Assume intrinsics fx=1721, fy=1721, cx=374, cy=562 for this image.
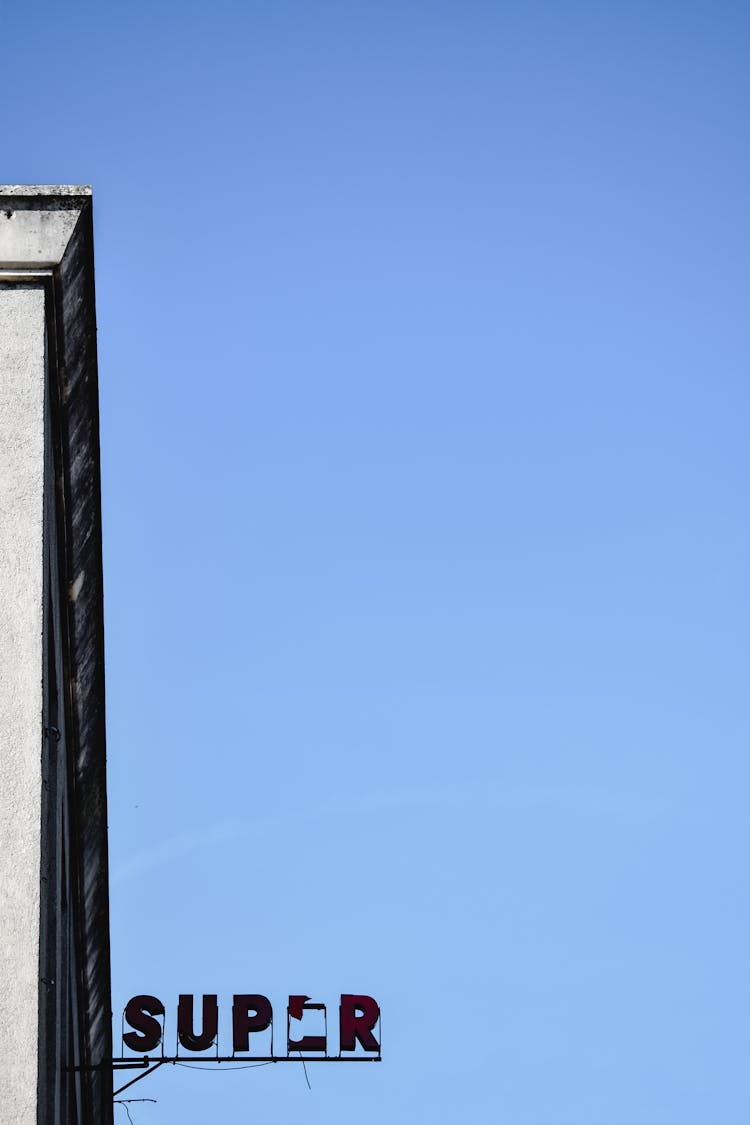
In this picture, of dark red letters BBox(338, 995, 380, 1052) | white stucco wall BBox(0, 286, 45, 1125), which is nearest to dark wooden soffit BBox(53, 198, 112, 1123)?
white stucco wall BBox(0, 286, 45, 1125)

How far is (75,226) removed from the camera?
22375 mm

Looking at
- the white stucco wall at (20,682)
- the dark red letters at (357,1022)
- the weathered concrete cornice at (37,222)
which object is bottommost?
the dark red letters at (357,1022)

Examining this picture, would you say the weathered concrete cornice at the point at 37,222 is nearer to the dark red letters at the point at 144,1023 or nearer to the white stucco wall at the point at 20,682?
the white stucco wall at the point at 20,682

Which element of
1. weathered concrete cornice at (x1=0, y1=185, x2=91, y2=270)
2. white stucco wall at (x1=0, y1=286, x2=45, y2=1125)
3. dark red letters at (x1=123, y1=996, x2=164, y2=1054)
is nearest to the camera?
white stucco wall at (x1=0, y1=286, x2=45, y2=1125)

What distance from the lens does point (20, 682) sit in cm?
2034

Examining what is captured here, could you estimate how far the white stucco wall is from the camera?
18.7 m

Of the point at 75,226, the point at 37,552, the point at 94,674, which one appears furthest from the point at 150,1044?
the point at 75,226

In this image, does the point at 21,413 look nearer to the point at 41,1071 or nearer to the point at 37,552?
the point at 37,552

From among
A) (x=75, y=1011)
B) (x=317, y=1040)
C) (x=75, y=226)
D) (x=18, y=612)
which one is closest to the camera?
(x=18, y=612)

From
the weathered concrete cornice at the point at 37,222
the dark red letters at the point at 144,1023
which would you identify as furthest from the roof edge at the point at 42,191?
the dark red letters at the point at 144,1023

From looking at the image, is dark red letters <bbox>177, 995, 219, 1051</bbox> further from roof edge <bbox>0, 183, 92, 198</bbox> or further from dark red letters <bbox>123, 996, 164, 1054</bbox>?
roof edge <bbox>0, 183, 92, 198</bbox>

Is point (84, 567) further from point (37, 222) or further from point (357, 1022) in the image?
point (357, 1022)

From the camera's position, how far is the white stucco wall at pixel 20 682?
61.3 ft

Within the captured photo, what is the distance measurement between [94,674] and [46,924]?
5.64 metres
